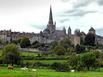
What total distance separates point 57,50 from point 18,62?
60.4m

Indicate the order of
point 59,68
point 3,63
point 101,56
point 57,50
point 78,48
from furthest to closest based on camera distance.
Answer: point 78,48, point 57,50, point 101,56, point 3,63, point 59,68

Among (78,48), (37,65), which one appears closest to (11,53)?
(37,65)

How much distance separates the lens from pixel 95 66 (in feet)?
348

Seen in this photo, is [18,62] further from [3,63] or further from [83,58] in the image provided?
[83,58]

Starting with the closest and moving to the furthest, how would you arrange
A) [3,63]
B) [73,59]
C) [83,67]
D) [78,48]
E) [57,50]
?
[83,67] → [73,59] → [3,63] → [57,50] → [78,48]

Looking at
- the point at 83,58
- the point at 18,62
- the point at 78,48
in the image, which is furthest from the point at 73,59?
the point at 78,48

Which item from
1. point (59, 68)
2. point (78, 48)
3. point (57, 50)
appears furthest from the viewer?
point (78, 48)

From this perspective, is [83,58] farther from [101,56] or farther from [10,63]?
[101,56]

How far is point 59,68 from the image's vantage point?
296ft

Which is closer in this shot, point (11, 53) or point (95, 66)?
point (95, 66)

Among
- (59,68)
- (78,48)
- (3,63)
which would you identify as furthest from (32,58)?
(78,48)

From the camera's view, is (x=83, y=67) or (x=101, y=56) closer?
(x=83, y=67)

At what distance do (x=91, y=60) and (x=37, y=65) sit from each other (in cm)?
1750

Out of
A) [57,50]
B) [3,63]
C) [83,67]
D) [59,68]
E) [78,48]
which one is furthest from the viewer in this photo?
[78,48]
